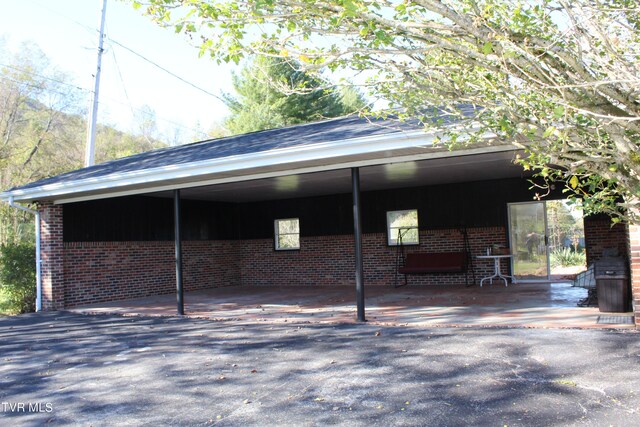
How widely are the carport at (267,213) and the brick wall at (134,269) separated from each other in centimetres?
3

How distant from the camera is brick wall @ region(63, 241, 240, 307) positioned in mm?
11281

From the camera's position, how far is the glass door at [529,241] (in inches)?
472

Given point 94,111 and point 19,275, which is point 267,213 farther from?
point 94,111

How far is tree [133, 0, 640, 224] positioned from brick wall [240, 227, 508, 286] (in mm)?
9145

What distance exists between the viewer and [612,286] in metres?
6.88

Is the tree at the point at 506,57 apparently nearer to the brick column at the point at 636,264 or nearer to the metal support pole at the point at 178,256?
the brick column at the point at 636,264

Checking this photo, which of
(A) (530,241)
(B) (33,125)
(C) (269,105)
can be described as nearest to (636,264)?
(A) (530,241)

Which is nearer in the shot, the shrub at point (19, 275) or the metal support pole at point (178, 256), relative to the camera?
the metal support pole at point (178, 256)

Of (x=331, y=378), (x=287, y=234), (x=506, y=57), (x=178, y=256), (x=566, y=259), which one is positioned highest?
(x=506, y=57)

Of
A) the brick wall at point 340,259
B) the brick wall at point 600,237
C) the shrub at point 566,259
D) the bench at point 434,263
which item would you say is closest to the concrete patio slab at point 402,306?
the bench at point 434,263

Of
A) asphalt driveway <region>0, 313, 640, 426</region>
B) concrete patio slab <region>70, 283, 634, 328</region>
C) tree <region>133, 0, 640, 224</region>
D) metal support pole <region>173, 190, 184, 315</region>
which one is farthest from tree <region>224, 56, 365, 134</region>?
tree <region>133, 0, 640, 224</region>

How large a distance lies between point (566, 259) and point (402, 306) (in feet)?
34.0

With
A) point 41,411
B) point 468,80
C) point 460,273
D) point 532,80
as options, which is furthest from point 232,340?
point 460,273

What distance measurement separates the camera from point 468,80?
345 cm
